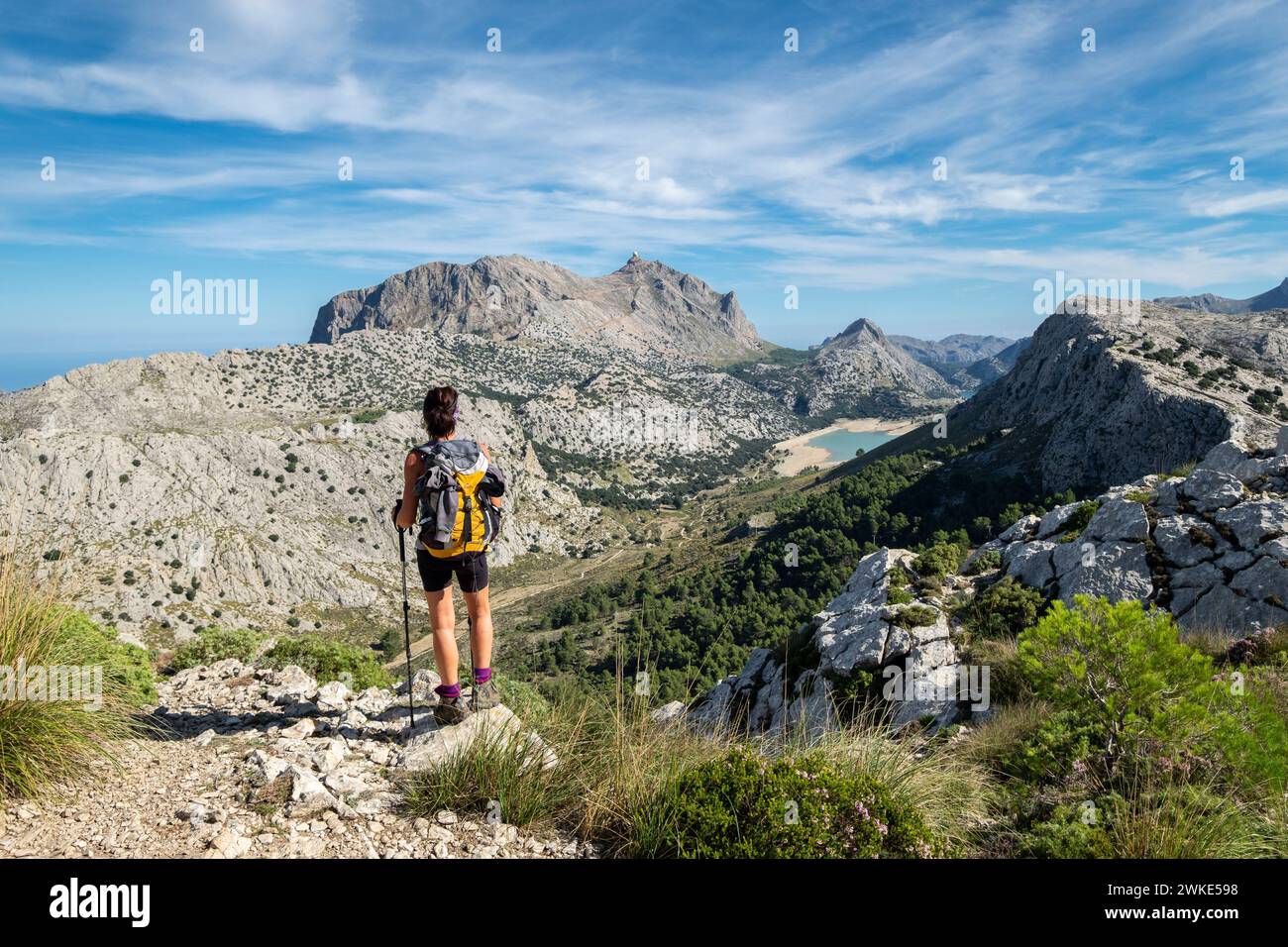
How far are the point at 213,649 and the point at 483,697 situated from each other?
28.3ft

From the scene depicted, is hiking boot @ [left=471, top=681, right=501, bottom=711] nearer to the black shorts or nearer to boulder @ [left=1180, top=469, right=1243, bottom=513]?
the black shorts

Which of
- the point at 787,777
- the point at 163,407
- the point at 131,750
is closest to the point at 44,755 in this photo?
the point at 131,750

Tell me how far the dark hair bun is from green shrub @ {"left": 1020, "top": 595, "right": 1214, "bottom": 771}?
20.5 feet

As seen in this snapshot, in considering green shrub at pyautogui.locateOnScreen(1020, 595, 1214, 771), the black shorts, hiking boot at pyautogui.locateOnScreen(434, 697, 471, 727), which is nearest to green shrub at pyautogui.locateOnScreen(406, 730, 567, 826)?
hiking boot at pyautogui.locateOnScreen(434, 697, 471, 727)

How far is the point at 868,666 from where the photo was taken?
14.7 m

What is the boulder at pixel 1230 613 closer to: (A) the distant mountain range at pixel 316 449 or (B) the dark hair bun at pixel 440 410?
(B) the dark hair bun at pixel 440 410

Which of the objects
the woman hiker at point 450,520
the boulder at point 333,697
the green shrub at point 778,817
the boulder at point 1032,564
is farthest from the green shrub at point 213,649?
the boulder at point 1032,564

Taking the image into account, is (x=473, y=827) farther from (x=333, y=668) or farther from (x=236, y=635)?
(x=236, y=635)

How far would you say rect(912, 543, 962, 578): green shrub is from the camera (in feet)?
61.0

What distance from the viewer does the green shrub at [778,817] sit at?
427 centimetres

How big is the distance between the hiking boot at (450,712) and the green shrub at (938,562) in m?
16.2

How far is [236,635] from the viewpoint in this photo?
521 inches

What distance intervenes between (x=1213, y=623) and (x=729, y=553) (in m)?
85.8
